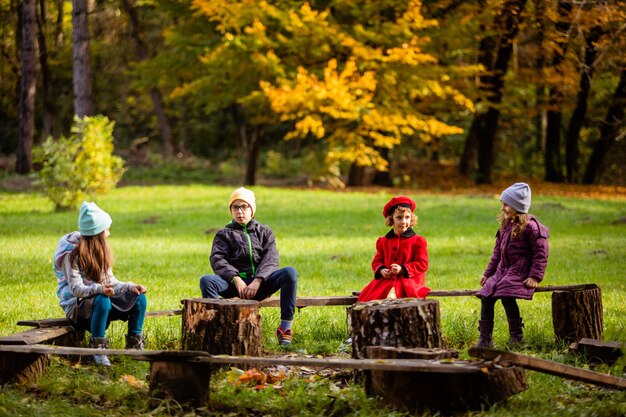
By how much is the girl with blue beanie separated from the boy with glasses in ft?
2.72

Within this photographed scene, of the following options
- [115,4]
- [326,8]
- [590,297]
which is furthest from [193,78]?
[590,297]

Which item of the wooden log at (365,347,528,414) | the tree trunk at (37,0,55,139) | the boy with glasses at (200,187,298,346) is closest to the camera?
the wooden log at (365,347,528,414)

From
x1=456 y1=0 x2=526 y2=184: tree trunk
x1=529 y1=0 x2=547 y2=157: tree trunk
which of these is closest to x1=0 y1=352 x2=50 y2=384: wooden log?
x1=529 y1=0 x2=547 y2=157: tree trunk

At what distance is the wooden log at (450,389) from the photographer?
5930 mm

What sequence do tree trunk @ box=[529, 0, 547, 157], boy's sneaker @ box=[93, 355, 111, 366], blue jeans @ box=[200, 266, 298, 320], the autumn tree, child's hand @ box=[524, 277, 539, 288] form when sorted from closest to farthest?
boy's sneaker @ box=[93, 355, 111, 366]
child's hand @ box=[524, 277, 539, 288]
blue jeans @ box=[200, 266, 298, 320]
tree trunk @ box=[529, 0, 547, 157]
the autumn tree

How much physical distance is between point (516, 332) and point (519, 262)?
2.02ft

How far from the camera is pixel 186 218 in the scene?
22.1m

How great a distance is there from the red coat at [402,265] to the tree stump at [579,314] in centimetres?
121

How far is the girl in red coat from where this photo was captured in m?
8.20

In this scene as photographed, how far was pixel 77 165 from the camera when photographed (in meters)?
22.8

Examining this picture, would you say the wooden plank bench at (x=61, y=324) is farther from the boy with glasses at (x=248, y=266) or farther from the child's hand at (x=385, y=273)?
the child's hand at (x=385, y=273)

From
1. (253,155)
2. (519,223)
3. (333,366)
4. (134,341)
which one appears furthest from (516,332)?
(253,155)

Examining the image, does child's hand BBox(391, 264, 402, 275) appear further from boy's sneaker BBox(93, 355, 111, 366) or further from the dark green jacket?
boy's sneaker BBox(93, 355, 111, 366)

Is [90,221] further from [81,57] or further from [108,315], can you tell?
[81,57]
